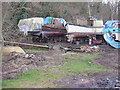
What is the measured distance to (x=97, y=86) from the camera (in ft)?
17.5

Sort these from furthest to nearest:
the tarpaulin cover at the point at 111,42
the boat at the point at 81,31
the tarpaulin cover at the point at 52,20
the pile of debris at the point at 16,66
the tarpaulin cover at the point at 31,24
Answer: the tarpaulin cover at the point at 31,24
the boat at the point at 81,31
the tarpaulin cover at the point at 52,20
the tarpaulin cover at the point at 111,42
the pile of debris at the point at 16,66

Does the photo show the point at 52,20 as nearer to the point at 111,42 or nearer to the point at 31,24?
the point at 31,24

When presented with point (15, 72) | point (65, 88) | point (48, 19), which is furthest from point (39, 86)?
point (48, 19)

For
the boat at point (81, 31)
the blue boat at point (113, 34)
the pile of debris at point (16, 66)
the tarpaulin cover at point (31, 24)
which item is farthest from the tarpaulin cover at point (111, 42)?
the pile of debris at point (16, 66)

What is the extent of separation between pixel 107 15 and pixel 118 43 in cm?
1266

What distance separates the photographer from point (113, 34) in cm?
1750

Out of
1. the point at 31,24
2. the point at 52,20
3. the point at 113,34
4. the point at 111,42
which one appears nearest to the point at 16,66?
the point at 52,20

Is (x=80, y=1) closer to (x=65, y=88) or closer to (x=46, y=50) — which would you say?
(x=46, y=50)

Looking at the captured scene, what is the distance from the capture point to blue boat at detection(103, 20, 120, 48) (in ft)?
56.1

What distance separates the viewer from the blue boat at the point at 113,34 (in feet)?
56.1

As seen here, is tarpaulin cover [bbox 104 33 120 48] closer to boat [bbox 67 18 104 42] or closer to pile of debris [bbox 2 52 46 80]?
boat [bbox 67 18 104 42]

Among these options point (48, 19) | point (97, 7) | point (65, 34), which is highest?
point (97, 7)

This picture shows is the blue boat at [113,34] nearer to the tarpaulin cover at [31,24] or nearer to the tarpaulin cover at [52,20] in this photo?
the tarpaulin cover at [52,20]

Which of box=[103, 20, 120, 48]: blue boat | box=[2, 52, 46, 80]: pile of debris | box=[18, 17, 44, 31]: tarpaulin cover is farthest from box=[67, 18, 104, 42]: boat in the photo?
box=[2, 52, 46, 80]: pile of debris
